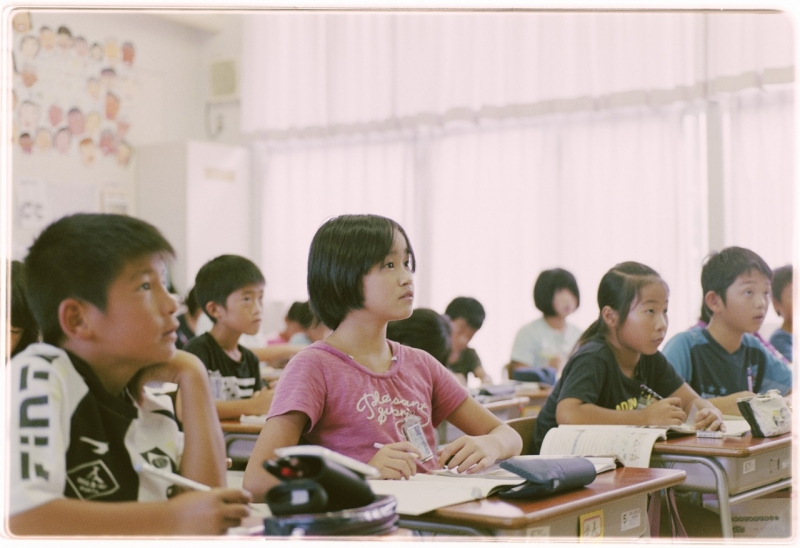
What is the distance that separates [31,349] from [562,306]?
3.91m

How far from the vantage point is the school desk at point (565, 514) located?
112 cm

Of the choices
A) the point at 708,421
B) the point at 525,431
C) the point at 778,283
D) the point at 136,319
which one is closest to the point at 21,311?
the point at 136,319

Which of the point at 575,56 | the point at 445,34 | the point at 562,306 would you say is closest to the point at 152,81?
the point at 445,34

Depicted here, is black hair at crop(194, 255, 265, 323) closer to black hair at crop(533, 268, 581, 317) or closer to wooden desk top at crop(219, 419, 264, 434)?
wooden desk top at crop(219, 419, 264, 434)

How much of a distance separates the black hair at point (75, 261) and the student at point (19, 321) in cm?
1

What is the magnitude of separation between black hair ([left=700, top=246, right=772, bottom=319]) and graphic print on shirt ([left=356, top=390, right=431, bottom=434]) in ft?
4.39

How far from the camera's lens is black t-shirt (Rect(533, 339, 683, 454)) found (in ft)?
6.96

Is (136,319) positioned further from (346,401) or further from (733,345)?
(733,345)

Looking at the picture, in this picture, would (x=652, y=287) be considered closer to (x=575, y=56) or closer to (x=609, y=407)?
(x=609, y=407)

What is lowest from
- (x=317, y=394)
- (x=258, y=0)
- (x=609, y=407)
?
(x=609, y=407)

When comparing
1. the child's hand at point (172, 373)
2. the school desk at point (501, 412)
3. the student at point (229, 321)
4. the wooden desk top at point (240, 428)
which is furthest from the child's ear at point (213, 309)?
the child's hand at point (172, 373)

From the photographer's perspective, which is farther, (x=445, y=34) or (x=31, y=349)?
(x=445, y=34)

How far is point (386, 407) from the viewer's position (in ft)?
5.15

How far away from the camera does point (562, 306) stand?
4.70 m
